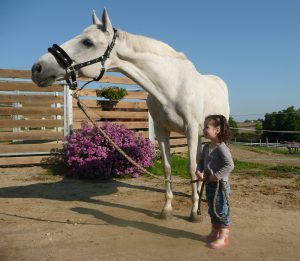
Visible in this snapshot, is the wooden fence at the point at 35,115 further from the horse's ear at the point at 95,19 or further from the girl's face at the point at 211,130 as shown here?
the girl's face at the point at 211,130

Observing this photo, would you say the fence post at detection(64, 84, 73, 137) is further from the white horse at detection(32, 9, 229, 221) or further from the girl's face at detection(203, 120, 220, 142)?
the girl's face at detection(203, 120, 220, 142)

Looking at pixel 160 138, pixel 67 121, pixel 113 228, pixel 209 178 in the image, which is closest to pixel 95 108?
pixel 67 121

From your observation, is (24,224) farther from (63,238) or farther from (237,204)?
(237,204)

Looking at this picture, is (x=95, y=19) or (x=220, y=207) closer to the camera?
(x=220, y=207)

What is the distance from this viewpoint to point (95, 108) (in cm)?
892

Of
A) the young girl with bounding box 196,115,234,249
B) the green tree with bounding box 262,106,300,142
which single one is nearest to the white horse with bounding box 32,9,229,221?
the young girl with bounding box 196,115,234,249

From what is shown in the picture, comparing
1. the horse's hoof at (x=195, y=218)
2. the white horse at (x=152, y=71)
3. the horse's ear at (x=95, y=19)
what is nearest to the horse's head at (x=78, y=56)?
the white horse at (x=152, y=71)

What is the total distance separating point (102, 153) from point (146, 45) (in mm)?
3490

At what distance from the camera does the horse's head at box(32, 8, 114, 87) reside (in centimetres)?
371

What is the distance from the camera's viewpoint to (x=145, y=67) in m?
3.98

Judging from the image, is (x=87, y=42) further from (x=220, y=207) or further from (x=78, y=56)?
(x=220, y=207)

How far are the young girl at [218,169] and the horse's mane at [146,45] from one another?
1.25m

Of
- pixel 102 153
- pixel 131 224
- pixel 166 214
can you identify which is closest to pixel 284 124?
pixel 102 153

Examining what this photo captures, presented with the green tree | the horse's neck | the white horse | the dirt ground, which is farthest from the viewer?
the green tree
